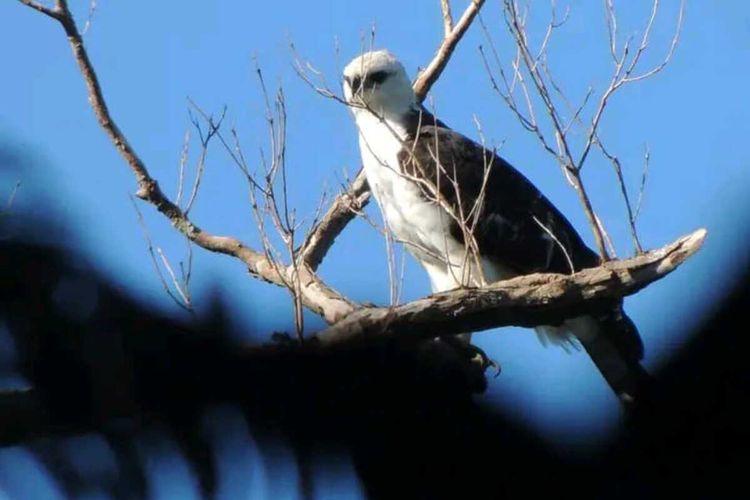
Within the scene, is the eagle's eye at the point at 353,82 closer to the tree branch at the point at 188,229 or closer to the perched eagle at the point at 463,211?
the perched eagle at the point at 463,211

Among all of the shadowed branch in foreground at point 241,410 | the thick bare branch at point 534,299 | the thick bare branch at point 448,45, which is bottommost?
the shadowed branch in foreground at point 241,410

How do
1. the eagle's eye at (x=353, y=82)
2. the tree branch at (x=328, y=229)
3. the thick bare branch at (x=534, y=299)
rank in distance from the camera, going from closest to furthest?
the thick bare branch at (x=534, y=299) → the tree branch at (x=328, y=229) → the eagle's eye at (x=353, y=82)

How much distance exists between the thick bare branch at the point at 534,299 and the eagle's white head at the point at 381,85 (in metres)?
1.97

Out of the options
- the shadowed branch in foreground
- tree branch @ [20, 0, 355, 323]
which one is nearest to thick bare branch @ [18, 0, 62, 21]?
tree branch @ [20, 0, 355, 323]

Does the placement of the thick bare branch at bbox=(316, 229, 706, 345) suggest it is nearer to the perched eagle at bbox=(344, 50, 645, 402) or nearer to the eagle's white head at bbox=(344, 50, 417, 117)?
the perched eagle at bbox=(344, 50, 645, 402)

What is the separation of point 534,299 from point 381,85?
7.16ft

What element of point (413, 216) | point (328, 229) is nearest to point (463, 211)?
point (413, 216)

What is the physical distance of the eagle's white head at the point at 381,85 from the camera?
5398 mm

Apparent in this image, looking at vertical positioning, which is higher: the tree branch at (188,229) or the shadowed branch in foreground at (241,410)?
the tree branch at (188,229)

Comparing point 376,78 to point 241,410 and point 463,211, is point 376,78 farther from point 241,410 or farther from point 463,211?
point 241,410

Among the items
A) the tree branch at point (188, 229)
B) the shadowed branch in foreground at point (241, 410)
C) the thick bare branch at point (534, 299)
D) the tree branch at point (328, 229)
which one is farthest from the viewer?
the tree branch at point (328, 229)

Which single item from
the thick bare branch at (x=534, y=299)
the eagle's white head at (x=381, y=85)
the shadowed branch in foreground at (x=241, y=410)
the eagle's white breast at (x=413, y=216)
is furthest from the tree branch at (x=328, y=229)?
the shadowed branch in foreground at (x=241, y=410)

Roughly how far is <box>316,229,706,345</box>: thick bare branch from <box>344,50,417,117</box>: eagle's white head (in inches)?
77.6

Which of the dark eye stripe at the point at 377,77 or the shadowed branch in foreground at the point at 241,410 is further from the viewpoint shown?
the dark eye stripe at the point at 377,77
